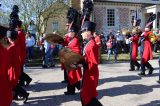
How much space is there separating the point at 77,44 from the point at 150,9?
2413 cm

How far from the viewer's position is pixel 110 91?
9.39 metres

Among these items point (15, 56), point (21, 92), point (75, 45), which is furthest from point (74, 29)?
point (21, 92)

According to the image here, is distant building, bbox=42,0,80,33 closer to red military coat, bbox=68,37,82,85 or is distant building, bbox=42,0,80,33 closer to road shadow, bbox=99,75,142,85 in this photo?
road shadow, bbox=99,75,142,85

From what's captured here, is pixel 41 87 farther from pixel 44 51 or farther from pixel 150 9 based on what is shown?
pixel 150 9

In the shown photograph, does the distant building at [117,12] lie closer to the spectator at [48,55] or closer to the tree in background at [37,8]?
the tree in background at [37,8]

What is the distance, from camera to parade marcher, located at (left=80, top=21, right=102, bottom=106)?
6750 mm

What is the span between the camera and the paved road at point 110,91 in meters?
8.20

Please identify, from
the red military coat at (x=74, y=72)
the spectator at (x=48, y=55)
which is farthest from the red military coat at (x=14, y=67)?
the spectator at (x=48, y=55)

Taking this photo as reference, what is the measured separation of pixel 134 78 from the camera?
1139cm

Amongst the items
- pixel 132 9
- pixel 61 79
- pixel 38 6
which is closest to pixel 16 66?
pixel 61 79

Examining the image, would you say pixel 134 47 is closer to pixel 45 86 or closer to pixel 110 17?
pixel 45 86

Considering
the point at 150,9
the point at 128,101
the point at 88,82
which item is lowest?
the point at 128,101

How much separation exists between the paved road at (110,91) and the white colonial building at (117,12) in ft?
60.6

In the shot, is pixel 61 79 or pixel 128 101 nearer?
pixel 128 101
